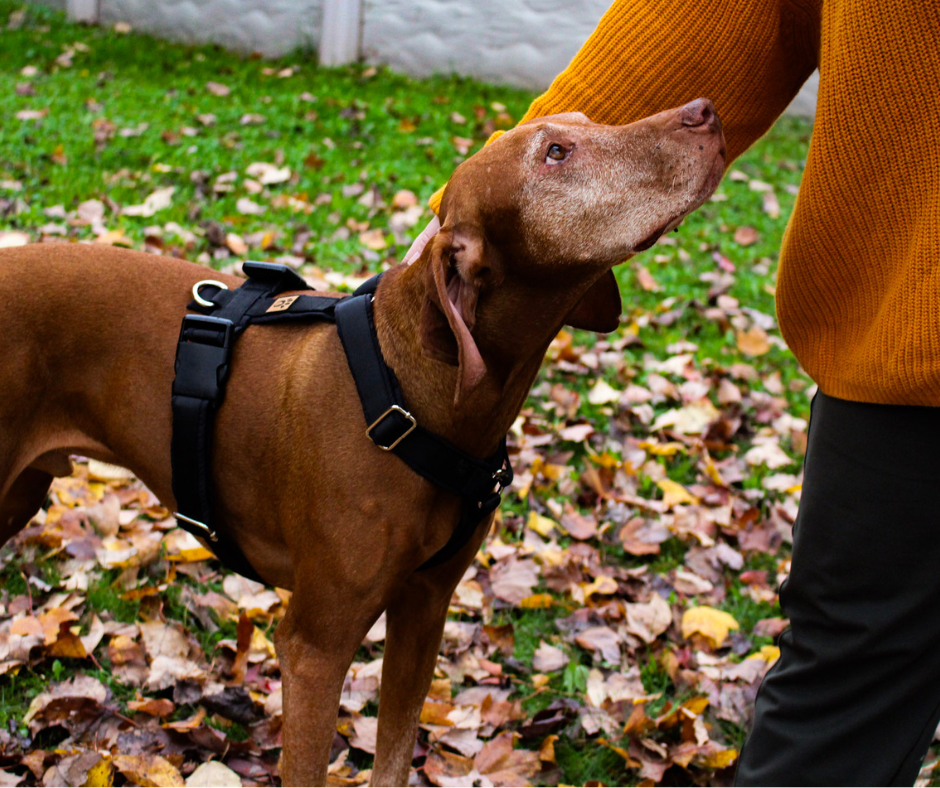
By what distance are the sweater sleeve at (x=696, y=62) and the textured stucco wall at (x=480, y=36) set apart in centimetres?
790

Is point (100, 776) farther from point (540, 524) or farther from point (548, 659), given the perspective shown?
point (540, 524)

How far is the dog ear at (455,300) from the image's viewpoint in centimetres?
210

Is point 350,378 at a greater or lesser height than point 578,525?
greater

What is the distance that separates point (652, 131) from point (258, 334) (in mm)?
1183

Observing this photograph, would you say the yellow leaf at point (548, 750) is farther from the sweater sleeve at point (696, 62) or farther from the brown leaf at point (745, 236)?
the brown leaf at point (745, 236)

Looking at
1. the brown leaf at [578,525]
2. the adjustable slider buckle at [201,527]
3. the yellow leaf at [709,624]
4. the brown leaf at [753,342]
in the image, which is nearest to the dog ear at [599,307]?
the adjustable slider buckle at [201,527]

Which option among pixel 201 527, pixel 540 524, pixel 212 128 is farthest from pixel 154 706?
pixel 212 128

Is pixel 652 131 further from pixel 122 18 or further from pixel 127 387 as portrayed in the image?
pixel 122 18

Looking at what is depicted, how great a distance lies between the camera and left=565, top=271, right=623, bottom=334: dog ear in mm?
2516

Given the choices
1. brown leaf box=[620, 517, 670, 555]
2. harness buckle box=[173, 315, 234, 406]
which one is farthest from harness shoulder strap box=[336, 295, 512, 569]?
brown leaf box=[620, 517, 670, 555]

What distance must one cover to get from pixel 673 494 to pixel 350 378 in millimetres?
2520

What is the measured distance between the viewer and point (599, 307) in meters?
2.54

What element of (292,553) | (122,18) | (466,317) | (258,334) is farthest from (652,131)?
(122,18)

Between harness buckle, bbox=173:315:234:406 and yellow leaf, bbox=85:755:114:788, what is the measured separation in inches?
45.4
